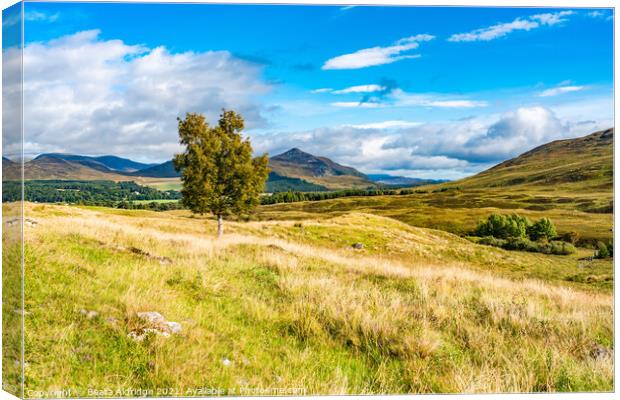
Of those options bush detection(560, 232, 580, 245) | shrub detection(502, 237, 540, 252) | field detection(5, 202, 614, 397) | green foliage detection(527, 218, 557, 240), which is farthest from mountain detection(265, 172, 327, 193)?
bush detection(560, 232, 580, 245)

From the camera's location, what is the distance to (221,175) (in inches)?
497

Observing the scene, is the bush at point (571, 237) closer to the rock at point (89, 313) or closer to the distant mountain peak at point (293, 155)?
the distant mountain peak at point (293, 155)

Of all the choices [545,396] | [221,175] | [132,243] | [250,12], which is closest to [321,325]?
[545,396]

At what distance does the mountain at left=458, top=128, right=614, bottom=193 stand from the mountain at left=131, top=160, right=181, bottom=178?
641 centimetres

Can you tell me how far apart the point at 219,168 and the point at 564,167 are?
864 centimetres

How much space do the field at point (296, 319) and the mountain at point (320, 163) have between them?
2.02 m

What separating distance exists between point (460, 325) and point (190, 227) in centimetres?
747

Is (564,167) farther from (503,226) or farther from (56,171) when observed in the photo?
(56,171)

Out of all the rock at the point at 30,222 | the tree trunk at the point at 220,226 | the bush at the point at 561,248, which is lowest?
the bush at the point at 561,248

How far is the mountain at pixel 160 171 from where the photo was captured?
357 inches

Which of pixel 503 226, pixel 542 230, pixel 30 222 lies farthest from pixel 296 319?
pixel 542 230

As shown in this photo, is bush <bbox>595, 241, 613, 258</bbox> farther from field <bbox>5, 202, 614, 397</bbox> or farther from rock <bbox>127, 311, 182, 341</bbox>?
rock <bbox>127, 311, 182, 341</bbox>

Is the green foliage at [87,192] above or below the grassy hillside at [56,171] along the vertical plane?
below

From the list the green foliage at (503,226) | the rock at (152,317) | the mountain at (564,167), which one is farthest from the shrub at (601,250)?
the rock at (152,317)
